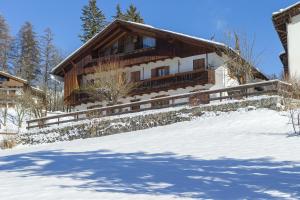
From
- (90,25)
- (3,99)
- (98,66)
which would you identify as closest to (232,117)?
(98,66)

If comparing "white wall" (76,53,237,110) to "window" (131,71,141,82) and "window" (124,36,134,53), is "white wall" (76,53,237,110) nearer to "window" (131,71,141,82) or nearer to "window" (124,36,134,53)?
"window" (131,71,141,82)

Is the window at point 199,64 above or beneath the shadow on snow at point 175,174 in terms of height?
above

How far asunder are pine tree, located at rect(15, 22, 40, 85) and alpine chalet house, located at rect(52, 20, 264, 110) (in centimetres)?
2077

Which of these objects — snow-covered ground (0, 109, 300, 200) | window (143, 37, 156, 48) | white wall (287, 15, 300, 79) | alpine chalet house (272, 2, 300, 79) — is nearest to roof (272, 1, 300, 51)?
alpine chalet house (272, 2, 300, 79)

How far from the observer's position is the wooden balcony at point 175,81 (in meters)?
32.2

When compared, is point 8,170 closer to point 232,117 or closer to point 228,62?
point 232,117

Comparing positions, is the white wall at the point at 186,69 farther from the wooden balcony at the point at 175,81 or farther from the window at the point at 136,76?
the wooden balcony at the point at 175,81

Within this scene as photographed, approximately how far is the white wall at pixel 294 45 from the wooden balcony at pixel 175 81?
5.89 meters

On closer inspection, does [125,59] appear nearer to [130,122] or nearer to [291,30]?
[291,30]

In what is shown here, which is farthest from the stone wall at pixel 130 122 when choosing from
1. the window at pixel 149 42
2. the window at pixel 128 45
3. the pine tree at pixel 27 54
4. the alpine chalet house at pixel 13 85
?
the pine tree at pixel 27 54

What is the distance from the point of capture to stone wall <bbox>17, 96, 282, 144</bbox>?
824 inches

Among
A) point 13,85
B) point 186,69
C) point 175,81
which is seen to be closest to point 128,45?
point 186,69

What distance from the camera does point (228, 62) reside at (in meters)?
29.7

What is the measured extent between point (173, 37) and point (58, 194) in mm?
26129
